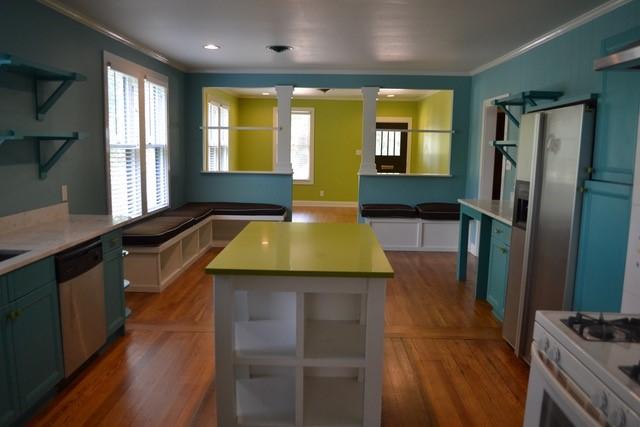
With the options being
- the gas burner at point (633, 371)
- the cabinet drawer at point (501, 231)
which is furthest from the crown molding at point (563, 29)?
the gas burner at point (633, 371)

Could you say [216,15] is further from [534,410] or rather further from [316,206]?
[316,206]

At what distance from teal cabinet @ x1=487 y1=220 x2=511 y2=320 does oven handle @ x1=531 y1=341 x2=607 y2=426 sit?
2.15 metres

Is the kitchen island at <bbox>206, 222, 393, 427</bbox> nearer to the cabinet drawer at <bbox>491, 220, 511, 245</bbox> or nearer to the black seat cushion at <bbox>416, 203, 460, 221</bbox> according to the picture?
the cabinet drawer at <bbox>491, 220, 511, 245</bbox>

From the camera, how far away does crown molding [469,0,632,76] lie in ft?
10.3

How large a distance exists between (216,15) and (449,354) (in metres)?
3.00

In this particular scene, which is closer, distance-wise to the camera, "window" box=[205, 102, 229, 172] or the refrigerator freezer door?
the refrigerator freezer door

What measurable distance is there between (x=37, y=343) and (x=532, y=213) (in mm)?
2804

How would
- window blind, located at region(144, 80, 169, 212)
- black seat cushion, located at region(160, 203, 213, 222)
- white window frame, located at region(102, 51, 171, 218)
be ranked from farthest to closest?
black seat cushion, located at region(160, 203, 213, 222) < window blind, located at region(144, 80, 169, 212) < white window frame, located at region(102, 51, 171, 218)

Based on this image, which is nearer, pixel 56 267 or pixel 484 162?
pixel 56 267

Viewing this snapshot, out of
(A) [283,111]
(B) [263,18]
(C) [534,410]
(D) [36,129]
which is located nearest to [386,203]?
(A) [283,111]

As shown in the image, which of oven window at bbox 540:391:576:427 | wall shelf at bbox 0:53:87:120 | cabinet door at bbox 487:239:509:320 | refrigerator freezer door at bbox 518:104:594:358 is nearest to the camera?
oven window at bbox 540:391:576:427

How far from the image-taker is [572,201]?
253cm

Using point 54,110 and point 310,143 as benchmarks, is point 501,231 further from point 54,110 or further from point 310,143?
point 310,143

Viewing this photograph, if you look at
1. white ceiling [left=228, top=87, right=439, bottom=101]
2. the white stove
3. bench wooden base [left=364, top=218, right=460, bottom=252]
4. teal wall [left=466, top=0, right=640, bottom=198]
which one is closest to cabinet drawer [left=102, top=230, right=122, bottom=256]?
the white stove
